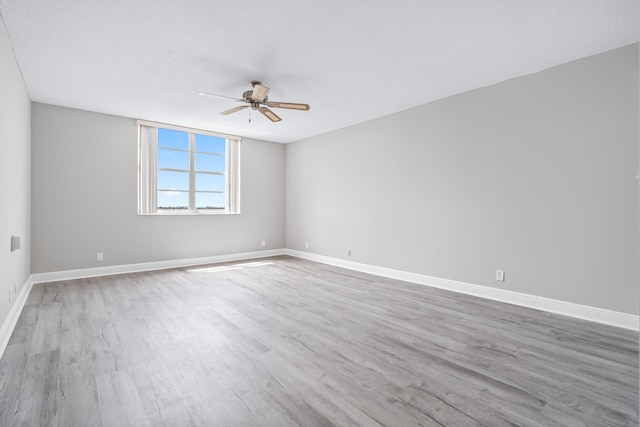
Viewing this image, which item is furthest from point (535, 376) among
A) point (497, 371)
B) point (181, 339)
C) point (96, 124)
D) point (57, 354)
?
point (96, 124)

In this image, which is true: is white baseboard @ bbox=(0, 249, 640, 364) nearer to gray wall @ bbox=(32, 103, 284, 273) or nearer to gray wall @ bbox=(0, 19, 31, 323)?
gray wall @ bbox=(32, 103, 284, 273)

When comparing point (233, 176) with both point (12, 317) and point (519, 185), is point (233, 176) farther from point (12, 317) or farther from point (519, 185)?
point (519, 185)

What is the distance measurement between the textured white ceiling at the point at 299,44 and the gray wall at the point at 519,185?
35 centimetres

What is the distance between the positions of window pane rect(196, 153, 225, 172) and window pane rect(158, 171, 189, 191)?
34 centimetres

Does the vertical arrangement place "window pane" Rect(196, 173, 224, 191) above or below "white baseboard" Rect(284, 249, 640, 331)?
above

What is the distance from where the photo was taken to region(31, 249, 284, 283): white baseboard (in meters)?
4.48

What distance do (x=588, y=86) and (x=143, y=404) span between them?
15.3 feet

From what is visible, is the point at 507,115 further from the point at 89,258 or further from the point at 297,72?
the point at 89,258

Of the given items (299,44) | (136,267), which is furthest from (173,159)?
(299,44)

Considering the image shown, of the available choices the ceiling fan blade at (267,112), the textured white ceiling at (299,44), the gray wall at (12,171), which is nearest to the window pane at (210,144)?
the textured white ceiling at (299,44)

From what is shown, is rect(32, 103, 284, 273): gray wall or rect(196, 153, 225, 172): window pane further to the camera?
rect(196, 153, 225, 172): window pane

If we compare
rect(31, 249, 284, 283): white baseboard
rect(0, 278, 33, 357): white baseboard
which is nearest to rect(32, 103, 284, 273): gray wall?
rect(31, 249, 284, 283): white baseboard

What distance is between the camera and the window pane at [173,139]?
18.1ft

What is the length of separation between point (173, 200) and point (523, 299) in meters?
5.74
